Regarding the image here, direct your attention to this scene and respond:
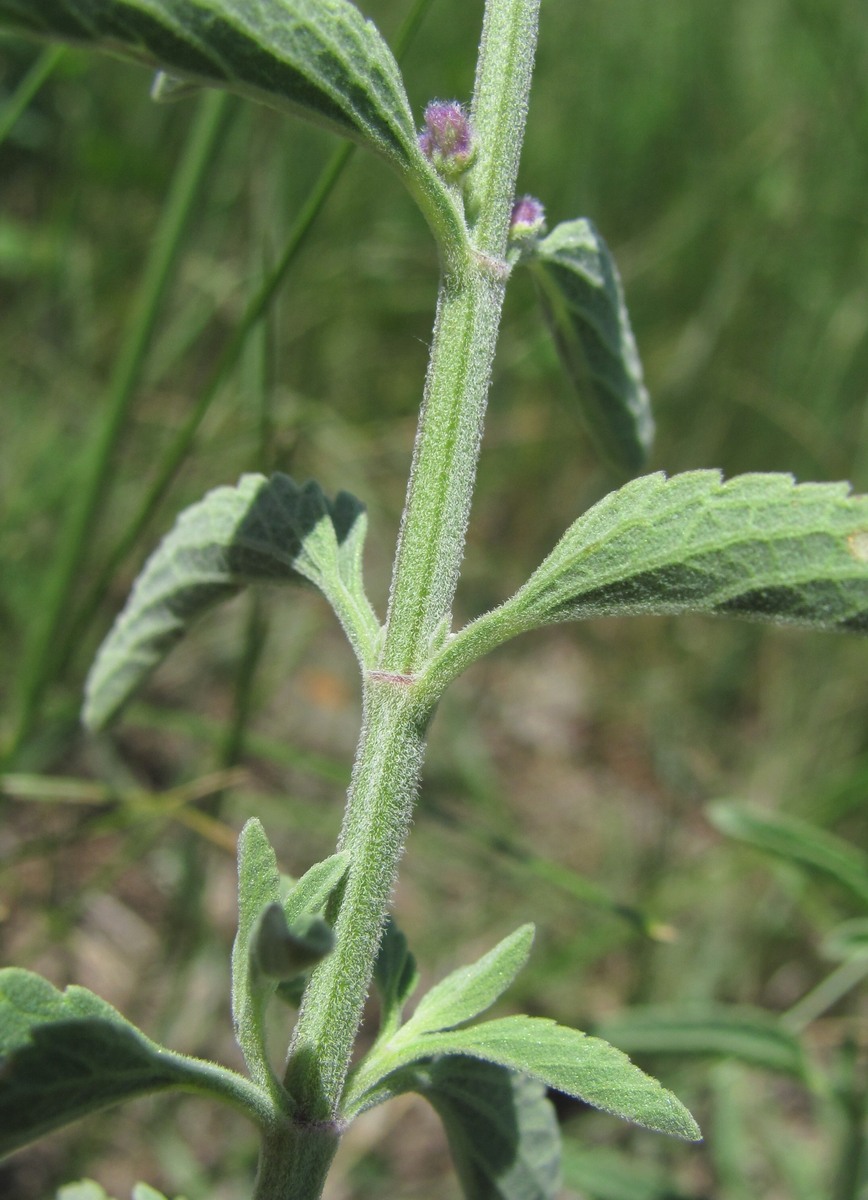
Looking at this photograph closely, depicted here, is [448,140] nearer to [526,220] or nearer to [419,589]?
[526,220]

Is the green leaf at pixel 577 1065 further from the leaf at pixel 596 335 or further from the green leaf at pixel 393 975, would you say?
the leaf at pixel 596 335

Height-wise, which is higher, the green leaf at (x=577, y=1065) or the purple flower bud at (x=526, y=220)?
the purple flower bud at (x=526, y=220)

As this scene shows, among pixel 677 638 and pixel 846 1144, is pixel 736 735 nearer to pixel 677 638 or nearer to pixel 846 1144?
pixel 677 638

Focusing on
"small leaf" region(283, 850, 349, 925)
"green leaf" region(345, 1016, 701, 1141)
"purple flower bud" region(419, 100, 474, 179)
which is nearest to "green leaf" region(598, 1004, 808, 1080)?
"green leaf" region(345, 1016, 701, 1141)

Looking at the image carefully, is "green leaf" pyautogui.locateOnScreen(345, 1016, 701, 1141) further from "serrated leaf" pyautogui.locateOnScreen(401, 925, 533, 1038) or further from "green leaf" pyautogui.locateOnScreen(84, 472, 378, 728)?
"green leaf" pyautogui.locateOnScreen(84, 472, 378, 728)

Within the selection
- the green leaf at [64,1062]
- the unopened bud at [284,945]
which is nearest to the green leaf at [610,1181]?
the green leaf at [64,1062]

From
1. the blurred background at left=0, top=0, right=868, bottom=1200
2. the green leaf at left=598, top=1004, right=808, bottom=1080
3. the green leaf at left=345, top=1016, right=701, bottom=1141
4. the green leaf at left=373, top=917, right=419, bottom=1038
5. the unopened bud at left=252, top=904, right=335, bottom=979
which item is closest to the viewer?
the unopened bud at left=252, top=904, right=335, bottom=979

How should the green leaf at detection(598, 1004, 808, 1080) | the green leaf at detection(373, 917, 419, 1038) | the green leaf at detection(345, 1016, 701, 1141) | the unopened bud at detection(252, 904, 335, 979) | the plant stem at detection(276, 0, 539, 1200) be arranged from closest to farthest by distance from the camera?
the unopened bud at detection(252, 904, 335, 979) < the green leaf at detection(345, 1016, 701, 1141) < the plant stem at detection(276, 0, 539, 1200) < the green leaf at detection(373, 917, 419, 1038) < the green leaf at detection(598, 1004, 808, 1080)

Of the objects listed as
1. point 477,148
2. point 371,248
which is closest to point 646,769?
point 371,248

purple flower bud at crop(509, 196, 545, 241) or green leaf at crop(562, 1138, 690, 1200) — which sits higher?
purple flower bud at crop(509, 196, 545, 241)
